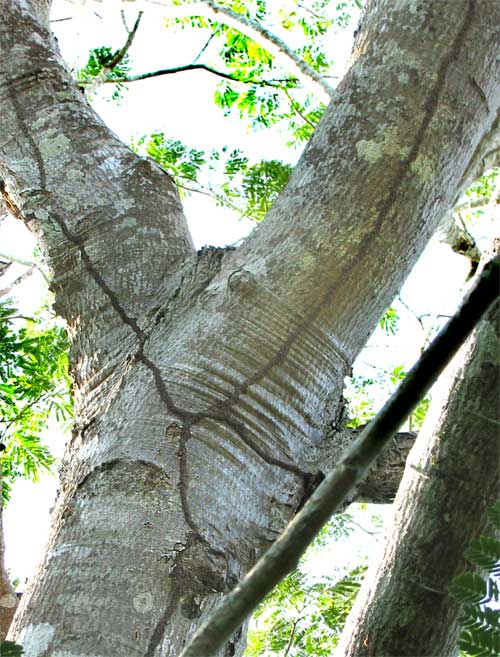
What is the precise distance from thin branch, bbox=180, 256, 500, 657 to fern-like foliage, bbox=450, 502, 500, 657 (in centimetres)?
42

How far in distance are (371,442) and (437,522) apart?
0.66 meters

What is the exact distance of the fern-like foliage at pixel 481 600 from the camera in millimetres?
942

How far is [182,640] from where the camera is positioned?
1.23 metres

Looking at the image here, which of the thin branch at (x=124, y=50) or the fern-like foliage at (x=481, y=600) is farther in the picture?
the thin branch at (x=124, y=50)

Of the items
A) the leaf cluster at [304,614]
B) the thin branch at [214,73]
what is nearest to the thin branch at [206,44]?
the thin branch at [214,73]

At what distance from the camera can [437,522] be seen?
125cm

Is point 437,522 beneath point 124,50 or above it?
beneath

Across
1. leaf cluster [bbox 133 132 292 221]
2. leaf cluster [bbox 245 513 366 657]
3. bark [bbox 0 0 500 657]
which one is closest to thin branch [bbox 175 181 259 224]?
leaf cluster [bbox 133 132 292 221]

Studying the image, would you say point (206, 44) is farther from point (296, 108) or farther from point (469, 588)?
point (469, 588)

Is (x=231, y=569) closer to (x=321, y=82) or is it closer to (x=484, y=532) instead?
(x=484, y=532)

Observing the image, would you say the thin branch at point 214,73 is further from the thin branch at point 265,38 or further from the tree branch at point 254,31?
the thin branch at point 265,38

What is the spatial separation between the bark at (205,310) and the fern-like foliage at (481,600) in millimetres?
423

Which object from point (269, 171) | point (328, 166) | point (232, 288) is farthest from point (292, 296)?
point (269, 171)

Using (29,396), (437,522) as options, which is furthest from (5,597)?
(437,522)
